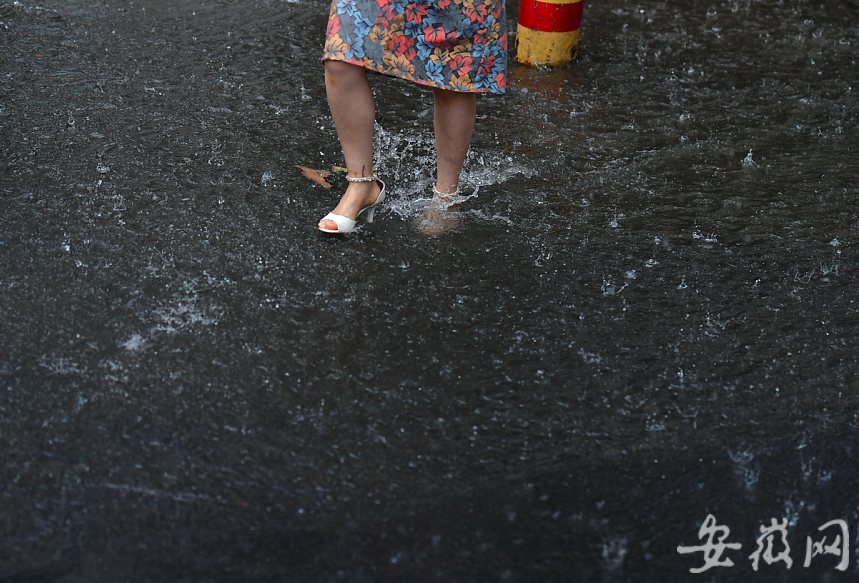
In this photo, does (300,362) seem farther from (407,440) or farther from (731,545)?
(731,545)

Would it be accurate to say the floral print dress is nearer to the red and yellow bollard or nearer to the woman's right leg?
the woman's right leg

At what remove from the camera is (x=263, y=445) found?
2.09 meters

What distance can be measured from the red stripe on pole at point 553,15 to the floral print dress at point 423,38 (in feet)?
6.91

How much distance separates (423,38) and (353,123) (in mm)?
389

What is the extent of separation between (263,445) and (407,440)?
0.37 meters

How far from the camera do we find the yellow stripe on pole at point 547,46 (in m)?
4.72

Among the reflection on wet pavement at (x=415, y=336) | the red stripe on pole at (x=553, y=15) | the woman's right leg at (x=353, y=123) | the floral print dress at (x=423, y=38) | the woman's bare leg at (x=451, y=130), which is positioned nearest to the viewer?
the reflection on wet pavement at (x=415, y=336)

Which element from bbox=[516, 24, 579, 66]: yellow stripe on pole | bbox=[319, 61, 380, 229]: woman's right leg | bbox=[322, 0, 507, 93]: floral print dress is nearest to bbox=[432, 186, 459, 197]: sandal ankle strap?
bbox=[319, 61, 380, 229]: woman's right leg

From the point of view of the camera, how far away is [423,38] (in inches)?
105

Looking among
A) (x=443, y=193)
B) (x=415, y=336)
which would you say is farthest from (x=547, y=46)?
(x=415, y=336)

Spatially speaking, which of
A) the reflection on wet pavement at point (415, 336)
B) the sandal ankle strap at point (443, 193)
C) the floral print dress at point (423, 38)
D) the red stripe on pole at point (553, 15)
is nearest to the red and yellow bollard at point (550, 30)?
the red stripe on pole at point (553, 15)

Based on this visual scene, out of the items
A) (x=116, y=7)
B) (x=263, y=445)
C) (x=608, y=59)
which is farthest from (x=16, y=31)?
(x=263, y=445)

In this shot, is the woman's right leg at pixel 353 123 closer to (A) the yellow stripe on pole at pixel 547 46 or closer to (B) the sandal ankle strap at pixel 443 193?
(B) the sandal ankle strap at pixel 443 193

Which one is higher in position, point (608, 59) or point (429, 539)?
point (608, 59)
